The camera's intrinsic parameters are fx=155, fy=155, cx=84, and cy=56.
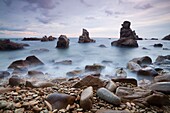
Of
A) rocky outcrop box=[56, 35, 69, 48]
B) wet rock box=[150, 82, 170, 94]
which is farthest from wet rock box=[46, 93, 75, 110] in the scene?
rocky outcrop box=[56, 35, 69, 48]

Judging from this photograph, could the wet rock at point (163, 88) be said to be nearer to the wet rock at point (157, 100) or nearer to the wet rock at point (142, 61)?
the wet rock at point (157, 100)

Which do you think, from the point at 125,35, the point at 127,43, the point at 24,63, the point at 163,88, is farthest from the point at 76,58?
the point at 125,35

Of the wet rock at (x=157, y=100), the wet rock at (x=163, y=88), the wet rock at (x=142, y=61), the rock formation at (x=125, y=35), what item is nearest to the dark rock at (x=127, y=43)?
the rock formation at (x=125, y=35)

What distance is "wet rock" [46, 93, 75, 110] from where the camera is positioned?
8.55 ft

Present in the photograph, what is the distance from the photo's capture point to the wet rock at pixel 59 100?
2607 millimetres

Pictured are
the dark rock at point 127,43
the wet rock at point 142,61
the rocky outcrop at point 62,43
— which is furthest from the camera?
the dark rock at point 127,43

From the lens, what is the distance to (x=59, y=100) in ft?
8.92

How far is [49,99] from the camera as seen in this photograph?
2.80 meters

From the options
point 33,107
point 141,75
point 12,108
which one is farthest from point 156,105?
point 141,75

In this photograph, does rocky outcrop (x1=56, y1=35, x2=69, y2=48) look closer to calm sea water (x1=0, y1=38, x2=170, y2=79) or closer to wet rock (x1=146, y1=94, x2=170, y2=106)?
calm sea water (x1=0, y1=38, x2=170, y2=79)

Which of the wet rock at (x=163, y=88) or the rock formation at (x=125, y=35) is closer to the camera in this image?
the wet rock at (x=163, y=88)

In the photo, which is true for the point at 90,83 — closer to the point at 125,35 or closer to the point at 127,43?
the point at 127,43

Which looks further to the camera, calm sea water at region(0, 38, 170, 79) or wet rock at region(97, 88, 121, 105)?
calm sea water at region(0, 38, 170, 79)

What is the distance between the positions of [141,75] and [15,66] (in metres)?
6.58
